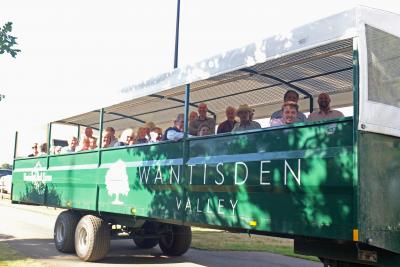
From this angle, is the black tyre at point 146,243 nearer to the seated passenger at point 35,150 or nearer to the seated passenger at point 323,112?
the seated passenger at point 35,150

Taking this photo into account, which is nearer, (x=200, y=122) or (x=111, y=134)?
(x=200, y=122)

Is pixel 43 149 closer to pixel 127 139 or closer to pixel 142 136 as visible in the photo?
pixel 127 139

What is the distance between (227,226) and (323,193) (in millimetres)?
1334

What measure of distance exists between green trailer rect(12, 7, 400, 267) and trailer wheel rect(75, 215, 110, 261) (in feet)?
0.06

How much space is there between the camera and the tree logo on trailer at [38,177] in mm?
9969

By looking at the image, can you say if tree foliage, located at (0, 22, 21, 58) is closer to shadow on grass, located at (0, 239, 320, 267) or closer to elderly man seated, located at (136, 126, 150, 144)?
elderly man seated, located at (136, 126, 150, 144)

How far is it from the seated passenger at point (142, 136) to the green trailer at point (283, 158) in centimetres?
27

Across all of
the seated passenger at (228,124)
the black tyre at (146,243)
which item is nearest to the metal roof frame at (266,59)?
the seated passenger at (228,124)

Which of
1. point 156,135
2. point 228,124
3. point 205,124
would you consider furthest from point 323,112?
point 156,135

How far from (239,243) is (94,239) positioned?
4.44 m

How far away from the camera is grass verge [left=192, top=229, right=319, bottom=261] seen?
10891mm

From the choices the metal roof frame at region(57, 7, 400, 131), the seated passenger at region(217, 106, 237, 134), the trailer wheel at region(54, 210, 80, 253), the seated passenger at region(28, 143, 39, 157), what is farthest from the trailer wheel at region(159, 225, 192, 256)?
the seated passenger at region(217, 106, 237, 134)

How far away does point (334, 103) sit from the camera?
7.27m

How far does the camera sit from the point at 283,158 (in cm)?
462
